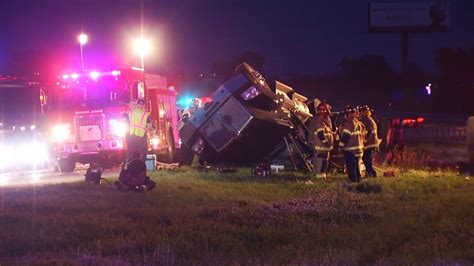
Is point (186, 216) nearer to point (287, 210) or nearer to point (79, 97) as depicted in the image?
point (287, 210)

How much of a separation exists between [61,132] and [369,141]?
29.2 feet

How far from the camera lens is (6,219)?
32.0ft

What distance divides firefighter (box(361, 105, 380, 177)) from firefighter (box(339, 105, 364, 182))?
75 cm

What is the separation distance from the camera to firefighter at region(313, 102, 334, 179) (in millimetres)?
14469

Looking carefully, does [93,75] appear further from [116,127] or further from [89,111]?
[116,127]

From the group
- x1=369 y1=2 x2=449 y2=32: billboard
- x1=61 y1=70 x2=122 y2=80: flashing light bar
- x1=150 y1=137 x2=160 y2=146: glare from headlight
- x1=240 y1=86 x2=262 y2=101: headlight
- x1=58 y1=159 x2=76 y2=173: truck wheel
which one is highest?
x1=369 y1=2 x2=449 y2=32: billboard

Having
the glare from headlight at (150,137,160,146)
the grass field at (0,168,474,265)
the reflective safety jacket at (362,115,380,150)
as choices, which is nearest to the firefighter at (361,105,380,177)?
the reflective safety jacket at (362,115,380,150)

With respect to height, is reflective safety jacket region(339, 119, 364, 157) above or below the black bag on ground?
above

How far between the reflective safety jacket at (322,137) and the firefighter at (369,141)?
103 centimetres

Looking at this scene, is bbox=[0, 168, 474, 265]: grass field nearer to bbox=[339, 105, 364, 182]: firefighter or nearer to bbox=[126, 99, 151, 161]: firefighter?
bbox=[339, 105, 364, 182]: firefighter

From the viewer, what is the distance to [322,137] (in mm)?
14445

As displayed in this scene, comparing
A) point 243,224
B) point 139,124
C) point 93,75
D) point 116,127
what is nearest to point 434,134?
point 116,127

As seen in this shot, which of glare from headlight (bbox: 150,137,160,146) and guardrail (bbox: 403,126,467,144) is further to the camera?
guardrail (bbox: 403,126,467,144)

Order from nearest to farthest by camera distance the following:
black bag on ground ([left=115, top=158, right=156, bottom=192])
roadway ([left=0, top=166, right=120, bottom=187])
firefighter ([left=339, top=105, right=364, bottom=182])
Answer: black bag on ground ([left=115, top=158, right=156, bottom=192])
firefighter ([left=339, top=105, right=364, bottom=182])
roadway ([left=0, top=166, right=120, bottom=187])
